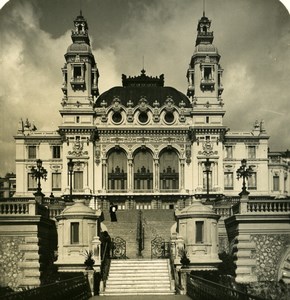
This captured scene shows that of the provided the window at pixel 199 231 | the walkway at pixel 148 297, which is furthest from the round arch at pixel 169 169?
the walkway at pixel 148 297

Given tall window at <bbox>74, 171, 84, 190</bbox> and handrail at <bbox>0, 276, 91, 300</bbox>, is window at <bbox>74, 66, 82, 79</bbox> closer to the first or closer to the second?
tall window at <bbox>74, 171, 84, 190</bbox>

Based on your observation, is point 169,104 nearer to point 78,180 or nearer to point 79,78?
point 79,78

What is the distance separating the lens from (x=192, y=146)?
70.2m

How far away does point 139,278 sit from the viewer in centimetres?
3300

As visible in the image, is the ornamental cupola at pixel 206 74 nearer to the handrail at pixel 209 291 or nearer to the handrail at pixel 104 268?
the handrail at pixel 104 268

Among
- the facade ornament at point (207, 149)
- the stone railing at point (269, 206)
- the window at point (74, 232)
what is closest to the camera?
the stone railing at point (269, 206)

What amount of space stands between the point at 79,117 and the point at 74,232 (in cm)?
3504

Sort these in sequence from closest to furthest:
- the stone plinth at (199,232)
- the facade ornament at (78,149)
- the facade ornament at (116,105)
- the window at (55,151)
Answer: the stone plinth at (199,232) → the facade ornament at (78,149) → the facade ornament at (116,105) → the window at (55,151)

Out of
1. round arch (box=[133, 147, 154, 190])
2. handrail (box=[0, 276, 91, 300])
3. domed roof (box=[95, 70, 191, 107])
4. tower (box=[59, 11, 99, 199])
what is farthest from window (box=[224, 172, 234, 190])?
handrail (box=[0, 276, 91, 300])

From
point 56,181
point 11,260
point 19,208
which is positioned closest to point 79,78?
point 56,181

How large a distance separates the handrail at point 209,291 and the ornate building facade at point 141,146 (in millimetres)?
38265

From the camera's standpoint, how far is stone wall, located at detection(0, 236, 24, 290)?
32.2 m

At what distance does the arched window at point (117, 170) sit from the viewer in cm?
6981

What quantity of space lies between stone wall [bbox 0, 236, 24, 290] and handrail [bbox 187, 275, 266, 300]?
8736mm
